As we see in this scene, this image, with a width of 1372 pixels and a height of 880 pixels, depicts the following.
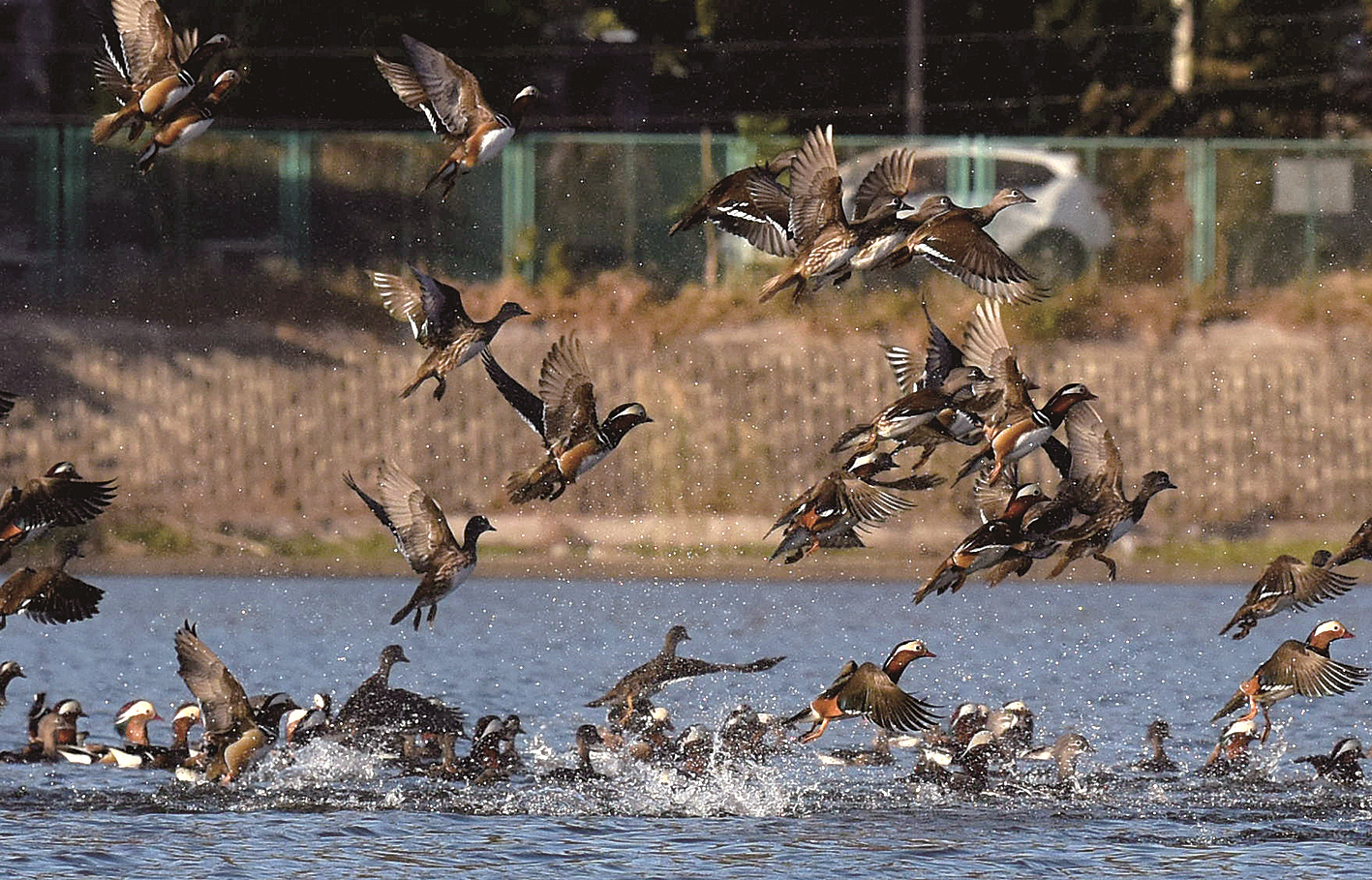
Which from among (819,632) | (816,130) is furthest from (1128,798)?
(819,632)

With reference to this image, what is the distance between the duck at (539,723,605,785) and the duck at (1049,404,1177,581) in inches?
152

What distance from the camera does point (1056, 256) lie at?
4075 cm

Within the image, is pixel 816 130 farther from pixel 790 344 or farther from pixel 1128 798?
pixel 790 344

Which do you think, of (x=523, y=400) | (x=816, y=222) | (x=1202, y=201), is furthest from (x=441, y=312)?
(x=1202, y=201)

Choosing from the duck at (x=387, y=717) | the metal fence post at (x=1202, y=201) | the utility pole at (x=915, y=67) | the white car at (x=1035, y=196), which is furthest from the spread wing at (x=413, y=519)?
the utility pole at (x=915, y=67)

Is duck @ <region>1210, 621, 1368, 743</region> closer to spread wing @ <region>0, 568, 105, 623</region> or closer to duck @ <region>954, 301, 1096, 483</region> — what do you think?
duck @ <region>954, 301, 1096, 483</region>

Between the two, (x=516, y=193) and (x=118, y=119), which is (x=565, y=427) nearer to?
(x=118, y=119)

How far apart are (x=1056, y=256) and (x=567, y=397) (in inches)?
1037

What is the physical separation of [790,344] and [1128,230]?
6366mm

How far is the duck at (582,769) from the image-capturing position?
17.5 meters

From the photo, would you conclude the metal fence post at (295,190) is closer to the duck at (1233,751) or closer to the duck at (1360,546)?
the duck at (1233,751)

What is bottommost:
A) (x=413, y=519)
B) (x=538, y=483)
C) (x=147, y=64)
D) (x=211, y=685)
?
(x=211, y=685)

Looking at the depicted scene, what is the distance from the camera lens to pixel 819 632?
90.1ft

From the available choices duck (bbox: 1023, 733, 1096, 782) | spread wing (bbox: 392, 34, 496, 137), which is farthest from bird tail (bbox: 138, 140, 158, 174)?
duck (bbox: 1023, 733, 1096, 782)
